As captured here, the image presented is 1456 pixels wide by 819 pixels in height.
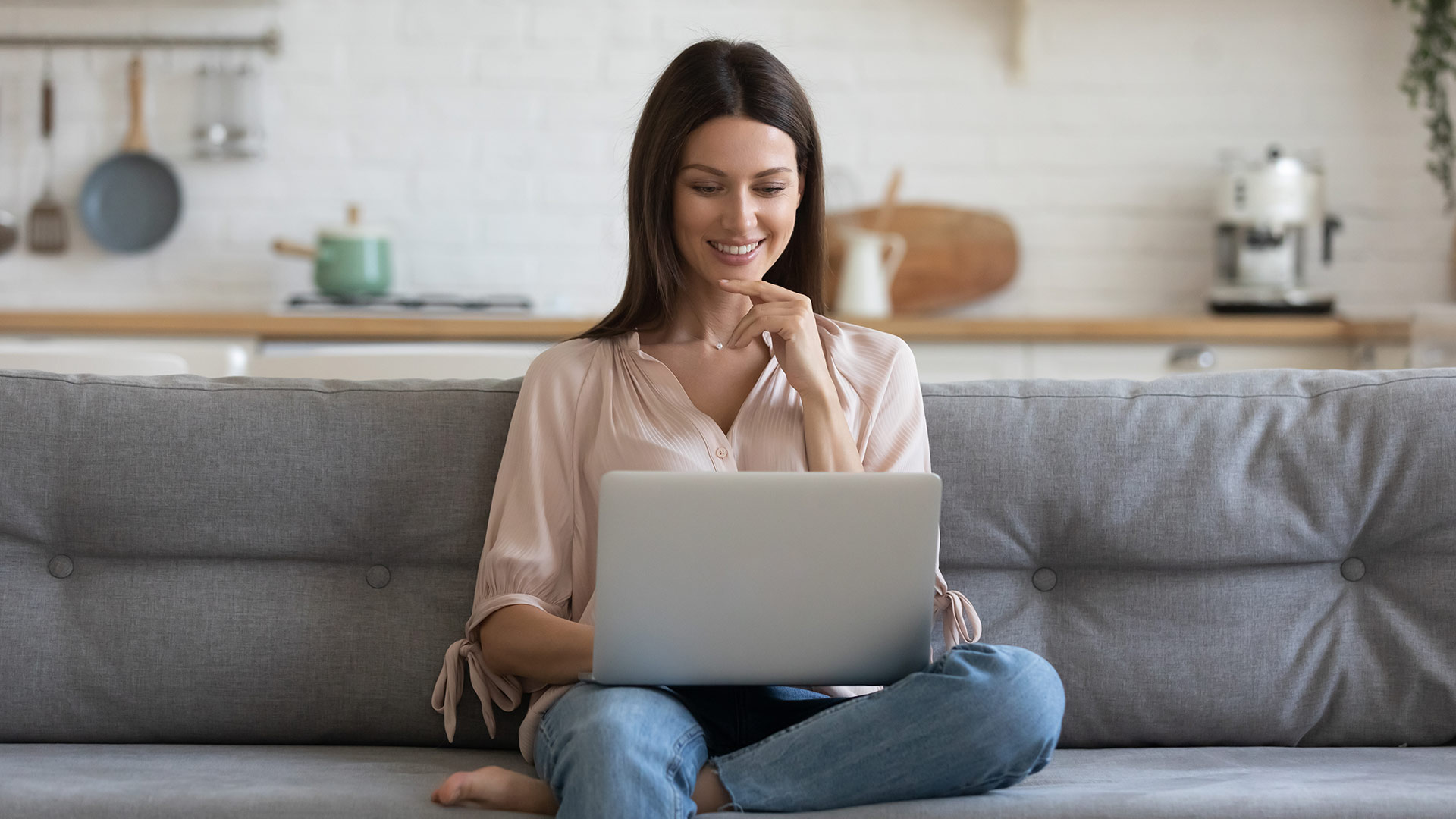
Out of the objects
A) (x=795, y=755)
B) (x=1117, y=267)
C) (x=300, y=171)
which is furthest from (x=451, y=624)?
(x=1117, y=267)

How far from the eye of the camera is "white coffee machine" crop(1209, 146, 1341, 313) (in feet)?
11.4

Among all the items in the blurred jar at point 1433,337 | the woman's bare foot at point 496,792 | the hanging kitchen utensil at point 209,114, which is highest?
the hanging kitchen utensil at point 209,114

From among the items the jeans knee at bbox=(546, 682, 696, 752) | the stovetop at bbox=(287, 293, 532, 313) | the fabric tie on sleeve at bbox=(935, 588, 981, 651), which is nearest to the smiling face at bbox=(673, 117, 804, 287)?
the fabric tie on sleeve at bbox=(935, 588, 981, 651)

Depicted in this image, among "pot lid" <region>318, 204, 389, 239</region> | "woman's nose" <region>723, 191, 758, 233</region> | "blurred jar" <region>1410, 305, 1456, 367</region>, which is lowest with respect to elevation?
"blurred jar" <region>1410, 305, 1456, 367</region>

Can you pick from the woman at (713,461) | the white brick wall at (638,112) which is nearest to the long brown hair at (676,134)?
the woman at (713,461)

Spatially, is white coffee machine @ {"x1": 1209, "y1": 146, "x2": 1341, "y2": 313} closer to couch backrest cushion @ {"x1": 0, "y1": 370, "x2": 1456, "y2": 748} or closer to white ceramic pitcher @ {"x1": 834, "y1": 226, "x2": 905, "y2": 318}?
white ceramic pitcher @ {"x1": 834, "y1": 226, "x2": 905, "y2": 318}

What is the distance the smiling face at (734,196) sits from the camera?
162cm

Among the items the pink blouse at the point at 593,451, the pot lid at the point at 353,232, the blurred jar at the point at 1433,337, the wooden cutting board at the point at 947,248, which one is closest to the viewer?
the pink blouse at the point at 593,451

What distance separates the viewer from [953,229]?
382cm

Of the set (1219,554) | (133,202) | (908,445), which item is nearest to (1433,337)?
(1219,554)

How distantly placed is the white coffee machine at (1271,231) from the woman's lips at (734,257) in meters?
2.24

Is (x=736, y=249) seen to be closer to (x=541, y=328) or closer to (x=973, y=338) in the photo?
(x=541, y=328)

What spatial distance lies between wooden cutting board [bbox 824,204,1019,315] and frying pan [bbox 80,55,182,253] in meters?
1.90

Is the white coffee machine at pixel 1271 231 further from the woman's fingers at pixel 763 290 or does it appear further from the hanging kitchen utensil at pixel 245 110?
the hanging kitchen utensil at pixel 245 110
